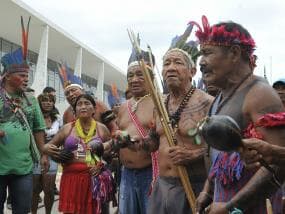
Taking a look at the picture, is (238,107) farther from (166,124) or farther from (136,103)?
(136,103)

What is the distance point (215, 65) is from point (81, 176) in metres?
3.24

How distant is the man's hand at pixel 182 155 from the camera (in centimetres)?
395

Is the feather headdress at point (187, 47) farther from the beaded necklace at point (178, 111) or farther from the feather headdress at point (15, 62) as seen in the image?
the feather headdress at point (15, 62)

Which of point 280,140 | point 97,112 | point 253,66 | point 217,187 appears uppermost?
point 97,112

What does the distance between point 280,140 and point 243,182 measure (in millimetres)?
398

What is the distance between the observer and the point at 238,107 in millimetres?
2861

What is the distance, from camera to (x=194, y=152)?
399 cm

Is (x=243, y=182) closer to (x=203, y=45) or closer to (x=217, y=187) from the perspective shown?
(x=217, y=187)

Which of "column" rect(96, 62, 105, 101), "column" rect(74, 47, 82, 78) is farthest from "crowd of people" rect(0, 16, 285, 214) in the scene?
"column" rect(96, 62, 105, 101)

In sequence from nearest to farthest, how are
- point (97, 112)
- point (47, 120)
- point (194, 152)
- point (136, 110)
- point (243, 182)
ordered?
point (243, 182)
point (194, 152)
point (136, 110)
point (97, 112)
point (47, 120)

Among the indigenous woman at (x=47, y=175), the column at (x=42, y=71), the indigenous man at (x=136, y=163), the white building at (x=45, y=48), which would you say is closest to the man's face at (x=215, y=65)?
the indigenous man at (x=136, y=163)

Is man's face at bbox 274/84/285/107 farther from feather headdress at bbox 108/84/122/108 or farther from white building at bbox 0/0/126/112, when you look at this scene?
white building at bbox 0/0/126/112

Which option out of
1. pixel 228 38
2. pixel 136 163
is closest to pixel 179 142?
pixel 136 163

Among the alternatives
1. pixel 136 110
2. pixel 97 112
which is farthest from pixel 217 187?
pixel 97 112
